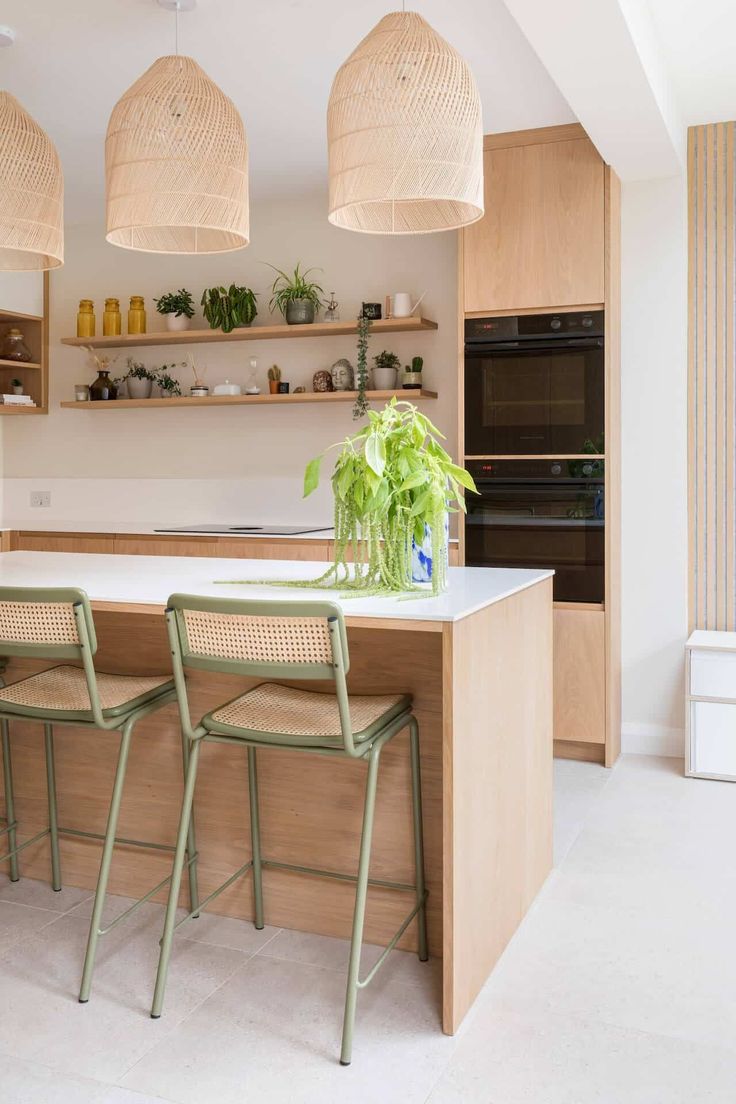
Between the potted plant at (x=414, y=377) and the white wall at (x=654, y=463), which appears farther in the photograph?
the potted plant at (x=414, y=377)

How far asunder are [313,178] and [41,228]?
2.40 metres

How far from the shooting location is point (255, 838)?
257 centimetres

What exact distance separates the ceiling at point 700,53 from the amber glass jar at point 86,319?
3228 millimetres

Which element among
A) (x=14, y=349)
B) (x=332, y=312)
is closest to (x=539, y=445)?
(x=332, y=312)

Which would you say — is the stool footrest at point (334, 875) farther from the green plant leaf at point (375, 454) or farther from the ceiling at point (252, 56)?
the ceiling at point (252, 56)

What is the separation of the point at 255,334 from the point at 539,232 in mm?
1645

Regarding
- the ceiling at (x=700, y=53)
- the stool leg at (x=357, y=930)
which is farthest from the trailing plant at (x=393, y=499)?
the ceiling at (x=700, y=53)

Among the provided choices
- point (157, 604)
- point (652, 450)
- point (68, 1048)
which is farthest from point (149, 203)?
point (652, 450)

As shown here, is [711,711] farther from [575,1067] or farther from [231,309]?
[231,309]

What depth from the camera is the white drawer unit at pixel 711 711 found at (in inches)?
151

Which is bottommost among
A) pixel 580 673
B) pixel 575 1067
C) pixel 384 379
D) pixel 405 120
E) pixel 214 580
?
pixel 575 1067

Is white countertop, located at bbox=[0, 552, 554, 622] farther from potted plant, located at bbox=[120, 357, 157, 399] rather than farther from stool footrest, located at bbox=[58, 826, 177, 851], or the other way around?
potted plant, located at bbox=[120, 357, 157, 399]

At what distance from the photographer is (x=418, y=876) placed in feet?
7.80

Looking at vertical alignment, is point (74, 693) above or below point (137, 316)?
below
